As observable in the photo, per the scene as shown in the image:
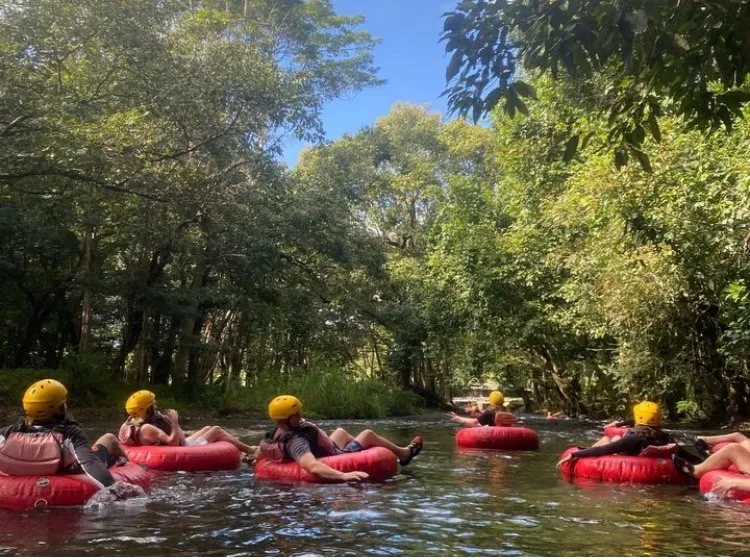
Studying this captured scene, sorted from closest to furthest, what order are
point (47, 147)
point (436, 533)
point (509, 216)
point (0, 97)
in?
point (436, 533) < point (0, 97) < point (47, 147) < point (509, 216)

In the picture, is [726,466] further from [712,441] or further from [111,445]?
[111,445]

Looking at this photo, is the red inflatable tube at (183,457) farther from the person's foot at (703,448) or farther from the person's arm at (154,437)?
the person's foot at (703,448)

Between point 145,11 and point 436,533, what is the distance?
32.6ft

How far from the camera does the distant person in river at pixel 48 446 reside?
5477 millimetres

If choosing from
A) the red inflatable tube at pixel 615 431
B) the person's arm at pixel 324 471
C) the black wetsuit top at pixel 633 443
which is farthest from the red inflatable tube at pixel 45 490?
the red inflatable tube at pixel 615 431

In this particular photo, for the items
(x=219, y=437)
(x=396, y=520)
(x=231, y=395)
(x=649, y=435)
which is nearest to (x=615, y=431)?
(x=649, y=435)

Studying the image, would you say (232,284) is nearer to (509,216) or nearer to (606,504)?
(509,216)

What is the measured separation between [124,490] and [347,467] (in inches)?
81.2

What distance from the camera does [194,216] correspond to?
16.0 meters

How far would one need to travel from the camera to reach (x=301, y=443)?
22.9ft

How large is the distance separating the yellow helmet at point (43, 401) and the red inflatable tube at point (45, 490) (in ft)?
1.63

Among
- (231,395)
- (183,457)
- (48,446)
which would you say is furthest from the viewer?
(231,395)

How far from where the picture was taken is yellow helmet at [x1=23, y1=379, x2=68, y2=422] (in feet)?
18.4

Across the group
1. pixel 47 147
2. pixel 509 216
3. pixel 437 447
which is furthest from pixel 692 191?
pixel 47 147
